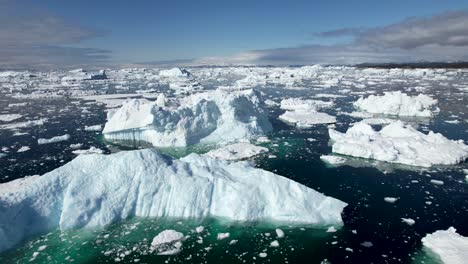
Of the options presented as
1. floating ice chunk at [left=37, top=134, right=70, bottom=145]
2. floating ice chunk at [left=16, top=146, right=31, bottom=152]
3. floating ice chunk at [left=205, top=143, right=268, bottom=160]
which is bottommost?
floating ice chunk at [left=205, top=143, right=268, bottom=160]

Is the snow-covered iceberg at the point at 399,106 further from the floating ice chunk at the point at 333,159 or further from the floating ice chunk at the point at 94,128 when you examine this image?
the floating ice chunk at the point at 94,128

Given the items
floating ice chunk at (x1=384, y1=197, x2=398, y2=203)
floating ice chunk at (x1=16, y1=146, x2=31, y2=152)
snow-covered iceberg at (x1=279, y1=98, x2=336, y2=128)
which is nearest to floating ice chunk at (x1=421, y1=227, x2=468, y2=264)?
floating ice chunk at (x1=384, y1=197, x2=398, y2=203)

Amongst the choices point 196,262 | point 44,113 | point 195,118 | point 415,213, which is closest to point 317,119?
point 195,118

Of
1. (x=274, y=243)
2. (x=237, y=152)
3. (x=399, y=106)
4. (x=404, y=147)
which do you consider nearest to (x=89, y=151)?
(x=237, y=152)

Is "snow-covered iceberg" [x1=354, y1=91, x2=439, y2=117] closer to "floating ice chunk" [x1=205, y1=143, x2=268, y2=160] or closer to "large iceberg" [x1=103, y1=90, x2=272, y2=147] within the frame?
"large iceberg" [x1=103, y1=90, x2=272, y2=147]

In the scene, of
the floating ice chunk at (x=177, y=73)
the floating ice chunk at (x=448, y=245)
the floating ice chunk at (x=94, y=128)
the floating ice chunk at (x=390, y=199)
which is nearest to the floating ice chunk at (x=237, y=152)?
the floating ice chunk at (x=390, y=199)

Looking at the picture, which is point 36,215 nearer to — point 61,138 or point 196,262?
point 196,262
